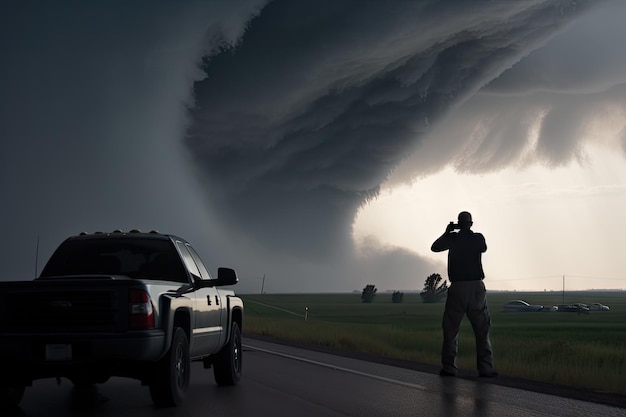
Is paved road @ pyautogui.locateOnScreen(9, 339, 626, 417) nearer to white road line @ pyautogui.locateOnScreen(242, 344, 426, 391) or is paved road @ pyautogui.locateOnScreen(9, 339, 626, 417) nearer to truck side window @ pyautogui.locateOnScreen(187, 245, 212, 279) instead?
white road line @ pyautogui.locateOnScreen(242, 344, 426, 391)

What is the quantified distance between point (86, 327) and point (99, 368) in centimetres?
41

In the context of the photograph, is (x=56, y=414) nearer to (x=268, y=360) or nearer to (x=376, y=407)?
(x=376, y=407)

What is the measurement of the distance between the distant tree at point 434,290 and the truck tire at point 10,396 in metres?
134

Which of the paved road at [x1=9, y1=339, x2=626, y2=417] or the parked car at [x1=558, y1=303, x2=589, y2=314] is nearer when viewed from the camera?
the paved road at [x1=9, y1=339, x2=626, y2=417]

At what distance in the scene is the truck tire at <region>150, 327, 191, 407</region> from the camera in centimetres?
841

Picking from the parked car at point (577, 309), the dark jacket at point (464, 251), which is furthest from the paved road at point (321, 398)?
the parked car at point (577, 309)

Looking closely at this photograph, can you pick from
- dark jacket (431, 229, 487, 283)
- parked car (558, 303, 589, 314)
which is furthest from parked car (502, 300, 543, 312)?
dark jacket (431, 229, 487, 283)

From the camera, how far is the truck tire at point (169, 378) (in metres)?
8.41

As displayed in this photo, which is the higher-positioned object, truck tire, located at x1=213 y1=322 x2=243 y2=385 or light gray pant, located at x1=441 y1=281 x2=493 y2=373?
light gray pant, located at x1=441 y1=281 x2=493 y2=373

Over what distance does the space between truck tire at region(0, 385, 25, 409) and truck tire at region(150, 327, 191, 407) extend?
1.50 meters

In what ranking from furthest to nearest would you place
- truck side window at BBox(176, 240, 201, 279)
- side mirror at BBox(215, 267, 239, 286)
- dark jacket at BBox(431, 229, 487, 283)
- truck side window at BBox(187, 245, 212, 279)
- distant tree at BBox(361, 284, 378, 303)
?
distant tree at BBox(361, 284, 378, 303)
dark jacket at BBox(431, 229, 487, 283)
truck side window at BBox(187, 245, 212, 279)
truck side window at BBox(176, 240, 201, 279)
side mirror at BBox(215, 267, 239, 286)

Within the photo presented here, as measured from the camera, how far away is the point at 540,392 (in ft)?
34.9

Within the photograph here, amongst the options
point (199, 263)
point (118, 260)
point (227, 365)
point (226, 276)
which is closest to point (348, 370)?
point (227, 365)

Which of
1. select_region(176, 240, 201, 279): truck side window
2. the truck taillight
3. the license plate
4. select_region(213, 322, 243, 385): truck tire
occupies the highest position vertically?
select_region(176, 240, 201, 279): truck side window
